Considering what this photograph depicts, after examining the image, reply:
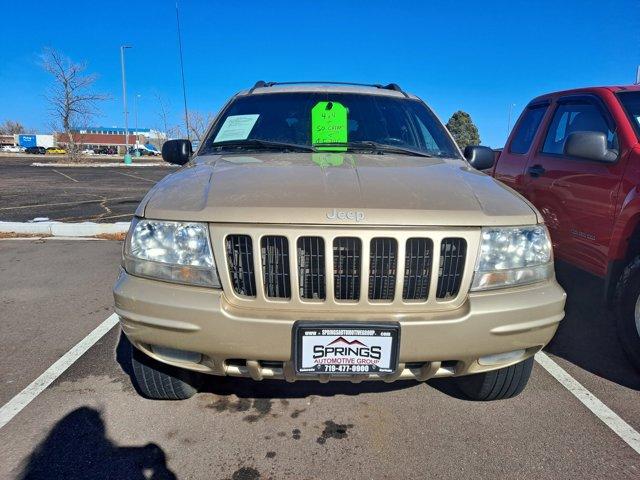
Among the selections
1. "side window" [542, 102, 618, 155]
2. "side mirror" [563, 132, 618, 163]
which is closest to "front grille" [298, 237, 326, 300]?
"side mirror" [563, 132, 618, 163]

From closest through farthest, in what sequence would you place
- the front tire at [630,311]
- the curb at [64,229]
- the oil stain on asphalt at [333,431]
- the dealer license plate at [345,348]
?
the dealer license plate at [345,348]
the oil stain on asphalt at [333,431]
the front tire at [630,311]
the curb at [64,229]

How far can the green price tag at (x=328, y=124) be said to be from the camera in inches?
121

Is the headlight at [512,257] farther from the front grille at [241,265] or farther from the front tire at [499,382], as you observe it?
the front grille at [241,265]

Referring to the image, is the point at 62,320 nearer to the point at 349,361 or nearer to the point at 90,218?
the point at 349,361

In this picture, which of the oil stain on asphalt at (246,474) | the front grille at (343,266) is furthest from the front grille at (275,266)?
the oil stain on asphalt at (246,474)

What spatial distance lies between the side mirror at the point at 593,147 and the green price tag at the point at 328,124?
5.94ft

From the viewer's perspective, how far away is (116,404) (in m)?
2.55

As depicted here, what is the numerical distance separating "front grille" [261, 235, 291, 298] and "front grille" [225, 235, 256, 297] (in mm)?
59

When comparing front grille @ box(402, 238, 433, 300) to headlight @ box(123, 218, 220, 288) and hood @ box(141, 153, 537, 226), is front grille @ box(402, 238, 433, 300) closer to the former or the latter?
hood @ box(141, 153, 537, 226)

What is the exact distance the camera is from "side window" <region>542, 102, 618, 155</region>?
3928mm

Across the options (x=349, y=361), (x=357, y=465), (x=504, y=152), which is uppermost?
(x=504, y=152)

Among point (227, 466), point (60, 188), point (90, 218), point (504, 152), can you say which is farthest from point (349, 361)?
point (60, 188)

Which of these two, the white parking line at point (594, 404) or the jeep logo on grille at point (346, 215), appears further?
the white parking line at point (594, 404)

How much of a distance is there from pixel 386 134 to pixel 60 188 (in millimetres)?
14614
